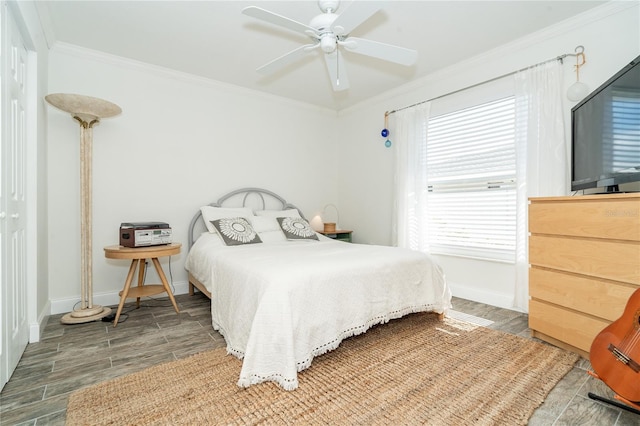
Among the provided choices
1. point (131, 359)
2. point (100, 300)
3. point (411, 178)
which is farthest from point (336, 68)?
point (100, 300)

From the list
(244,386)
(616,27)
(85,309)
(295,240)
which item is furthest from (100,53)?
(616,27)

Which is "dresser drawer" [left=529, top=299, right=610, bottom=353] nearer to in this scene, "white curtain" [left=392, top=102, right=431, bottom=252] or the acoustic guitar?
the acoustic guitar

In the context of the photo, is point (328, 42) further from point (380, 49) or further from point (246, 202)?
point (246, 202)

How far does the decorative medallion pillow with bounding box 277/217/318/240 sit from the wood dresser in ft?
6.91

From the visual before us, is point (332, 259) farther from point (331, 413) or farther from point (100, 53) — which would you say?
point (100, 53)

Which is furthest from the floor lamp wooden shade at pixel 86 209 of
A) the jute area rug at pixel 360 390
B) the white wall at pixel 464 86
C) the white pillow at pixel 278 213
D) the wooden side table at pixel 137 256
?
the white wall at pixel 464 86

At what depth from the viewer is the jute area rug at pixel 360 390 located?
1.41m

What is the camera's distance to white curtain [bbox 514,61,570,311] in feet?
8.37

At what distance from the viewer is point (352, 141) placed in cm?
470

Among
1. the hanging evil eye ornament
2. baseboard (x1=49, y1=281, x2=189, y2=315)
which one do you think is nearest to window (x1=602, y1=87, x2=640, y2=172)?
the hanging evil eye ornament

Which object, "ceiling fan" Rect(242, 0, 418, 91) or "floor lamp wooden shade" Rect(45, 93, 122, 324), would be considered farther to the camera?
"floor lamp wooden shade" Rect(45, 93, 122, 324)

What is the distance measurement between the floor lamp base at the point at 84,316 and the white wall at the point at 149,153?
17.1 inches

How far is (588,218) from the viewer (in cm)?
187

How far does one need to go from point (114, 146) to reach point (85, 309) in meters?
1.59
